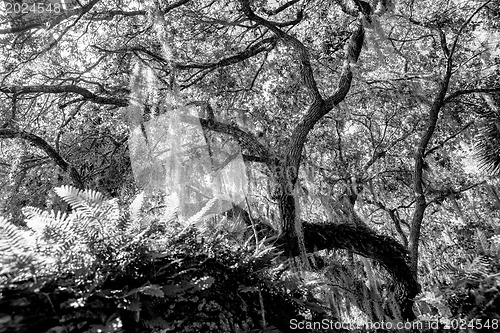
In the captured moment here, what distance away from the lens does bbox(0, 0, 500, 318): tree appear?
17.9 feet

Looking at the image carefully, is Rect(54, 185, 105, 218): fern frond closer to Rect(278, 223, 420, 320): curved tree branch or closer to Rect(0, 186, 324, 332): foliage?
Rect(0, 186, 324, 332): foliage

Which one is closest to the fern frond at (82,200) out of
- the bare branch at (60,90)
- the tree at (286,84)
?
the tree at (286,84)

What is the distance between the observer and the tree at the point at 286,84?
5445mm

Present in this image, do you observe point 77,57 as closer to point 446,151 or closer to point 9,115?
point 9,115

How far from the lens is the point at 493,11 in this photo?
22.2 feet

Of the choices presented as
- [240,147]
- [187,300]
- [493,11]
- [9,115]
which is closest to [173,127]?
[240,147]

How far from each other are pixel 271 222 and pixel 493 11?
16.8 ft

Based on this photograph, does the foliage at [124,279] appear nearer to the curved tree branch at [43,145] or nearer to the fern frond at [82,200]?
the fern frond at [82,200]

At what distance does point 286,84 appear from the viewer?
24.3ft

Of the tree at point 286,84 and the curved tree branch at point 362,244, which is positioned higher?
the tree at point 286,84

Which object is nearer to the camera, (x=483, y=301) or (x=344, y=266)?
(x=483, y=301)

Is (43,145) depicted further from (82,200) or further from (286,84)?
(82,200)

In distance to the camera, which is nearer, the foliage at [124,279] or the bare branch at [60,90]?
the foliage at [124,279]

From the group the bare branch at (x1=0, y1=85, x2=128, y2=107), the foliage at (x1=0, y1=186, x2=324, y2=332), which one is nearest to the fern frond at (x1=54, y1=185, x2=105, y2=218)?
the foliage at (x1=0, y1=186, x2=324, y2=332)
